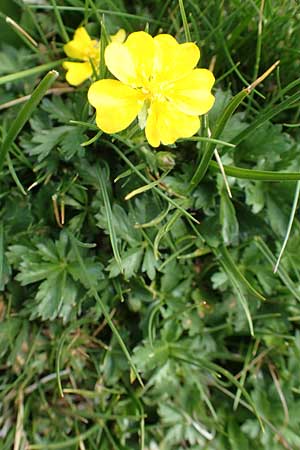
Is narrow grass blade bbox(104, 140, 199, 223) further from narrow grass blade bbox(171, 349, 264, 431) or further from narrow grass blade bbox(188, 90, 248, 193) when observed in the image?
narrow grass blade bbox(171, 349, 264, 431)

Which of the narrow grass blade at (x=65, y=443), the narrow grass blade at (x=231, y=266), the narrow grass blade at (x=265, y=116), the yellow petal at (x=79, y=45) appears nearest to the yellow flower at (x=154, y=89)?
the narrow grass blade at (x=265, y=116)

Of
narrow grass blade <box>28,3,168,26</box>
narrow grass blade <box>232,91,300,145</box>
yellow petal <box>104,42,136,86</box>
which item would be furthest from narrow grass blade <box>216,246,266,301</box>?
narrow grass blade <box>28,3,168,26</box>

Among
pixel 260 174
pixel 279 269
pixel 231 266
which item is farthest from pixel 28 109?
pixel 279 269

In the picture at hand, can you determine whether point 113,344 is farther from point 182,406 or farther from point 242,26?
point 242,26

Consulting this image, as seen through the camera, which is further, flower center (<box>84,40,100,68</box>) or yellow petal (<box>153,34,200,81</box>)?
flower center (<box>84,40,100,68</box>)

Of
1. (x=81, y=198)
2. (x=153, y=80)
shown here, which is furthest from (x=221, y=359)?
(x=153, y=80)

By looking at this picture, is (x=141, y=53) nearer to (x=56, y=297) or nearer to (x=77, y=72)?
(x=77, y=72)
